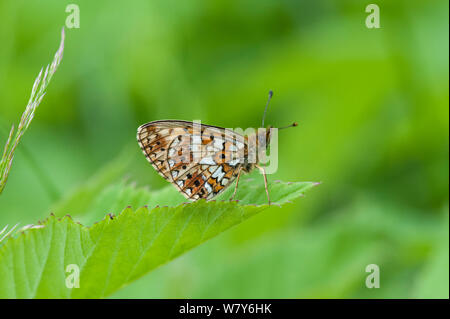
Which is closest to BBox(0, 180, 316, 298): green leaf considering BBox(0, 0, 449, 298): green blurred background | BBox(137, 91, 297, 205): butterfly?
BBox(137, 91, 297, 205): butterfly

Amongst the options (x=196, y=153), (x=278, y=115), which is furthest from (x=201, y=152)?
(x=278, y=115)

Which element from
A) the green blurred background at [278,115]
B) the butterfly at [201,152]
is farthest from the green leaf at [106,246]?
the green blurred background at [278,115]

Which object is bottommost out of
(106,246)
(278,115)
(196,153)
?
(106,246)

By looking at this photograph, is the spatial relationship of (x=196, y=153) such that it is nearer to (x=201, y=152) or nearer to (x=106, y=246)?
(x=201, y=152)

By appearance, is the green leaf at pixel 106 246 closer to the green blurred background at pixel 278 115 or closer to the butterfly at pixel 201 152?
the butterfly at pixel 201 152
